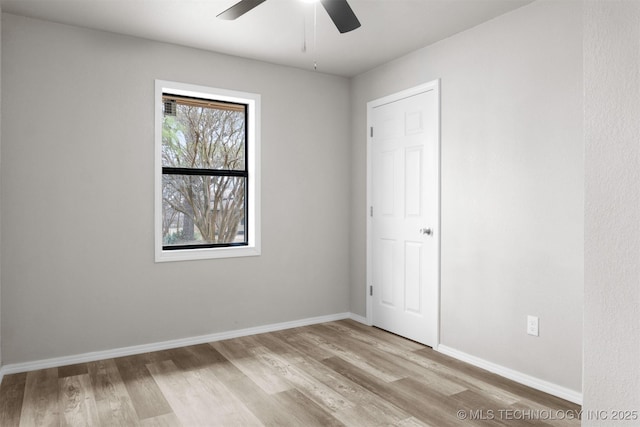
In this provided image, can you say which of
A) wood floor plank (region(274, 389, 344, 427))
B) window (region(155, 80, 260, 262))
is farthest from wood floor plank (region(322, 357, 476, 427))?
window (region(155, 80, 260, 262))

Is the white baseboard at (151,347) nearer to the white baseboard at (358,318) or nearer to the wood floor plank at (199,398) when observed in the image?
the white baseboard at (358,318)

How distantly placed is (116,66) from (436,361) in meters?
3.36

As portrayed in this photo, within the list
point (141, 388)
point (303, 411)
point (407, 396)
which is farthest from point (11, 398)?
point (407, 396)

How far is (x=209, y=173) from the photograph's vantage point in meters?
3.93

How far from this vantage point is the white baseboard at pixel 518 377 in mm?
2602

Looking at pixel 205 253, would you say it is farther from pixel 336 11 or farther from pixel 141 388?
pixel 336 11

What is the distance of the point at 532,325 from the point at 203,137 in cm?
312

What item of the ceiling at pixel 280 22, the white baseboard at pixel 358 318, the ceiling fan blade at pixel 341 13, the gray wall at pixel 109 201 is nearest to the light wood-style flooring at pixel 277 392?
the gray wall at pixel 109 201

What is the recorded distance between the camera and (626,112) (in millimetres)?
1415

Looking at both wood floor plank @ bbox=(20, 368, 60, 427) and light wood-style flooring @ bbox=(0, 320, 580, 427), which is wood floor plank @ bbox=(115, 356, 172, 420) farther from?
wood floor plank @ bbox=(20, 368, 60, 427)

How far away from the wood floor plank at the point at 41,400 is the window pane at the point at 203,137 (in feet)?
6.09

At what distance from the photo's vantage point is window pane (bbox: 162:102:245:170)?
387 centimetres

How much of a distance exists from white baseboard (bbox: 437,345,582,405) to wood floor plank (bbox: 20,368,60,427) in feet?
8.80

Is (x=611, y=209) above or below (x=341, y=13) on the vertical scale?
below
